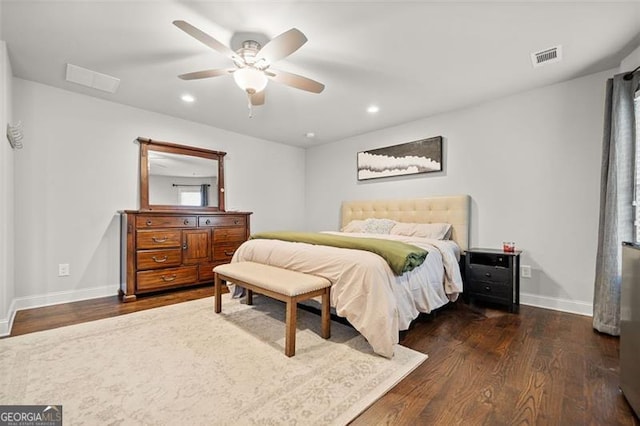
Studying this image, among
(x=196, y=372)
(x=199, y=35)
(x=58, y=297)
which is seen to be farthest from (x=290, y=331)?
(x=58, y=297)

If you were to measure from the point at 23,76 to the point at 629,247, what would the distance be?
5248 millimetres

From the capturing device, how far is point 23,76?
2971 millimetres

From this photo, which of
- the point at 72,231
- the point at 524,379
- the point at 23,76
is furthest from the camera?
the point at 72,231

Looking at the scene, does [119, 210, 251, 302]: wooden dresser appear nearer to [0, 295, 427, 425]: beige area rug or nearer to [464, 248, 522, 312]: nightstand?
[0, 295, 427, 425]: beige area rug

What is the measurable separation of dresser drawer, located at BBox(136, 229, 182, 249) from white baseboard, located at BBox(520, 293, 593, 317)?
4279 mm

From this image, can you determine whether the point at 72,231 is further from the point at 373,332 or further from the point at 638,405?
the point at 638,405

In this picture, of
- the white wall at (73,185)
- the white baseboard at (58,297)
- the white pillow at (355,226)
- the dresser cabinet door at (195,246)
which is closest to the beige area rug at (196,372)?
the white baseboard at (58,297)

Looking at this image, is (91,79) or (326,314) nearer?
(326,314)

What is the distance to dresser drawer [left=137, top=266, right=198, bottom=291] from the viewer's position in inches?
135

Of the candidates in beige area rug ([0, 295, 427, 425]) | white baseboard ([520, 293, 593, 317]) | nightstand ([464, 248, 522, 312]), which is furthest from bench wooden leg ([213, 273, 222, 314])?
white baseboard ([520, 293, 593, 317])

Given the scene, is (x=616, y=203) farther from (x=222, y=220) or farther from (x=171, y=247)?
(x=171, y=247)

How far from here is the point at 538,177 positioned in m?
3.17

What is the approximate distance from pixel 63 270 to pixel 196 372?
2661 millimetres

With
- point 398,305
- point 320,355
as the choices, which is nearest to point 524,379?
point 398,305
